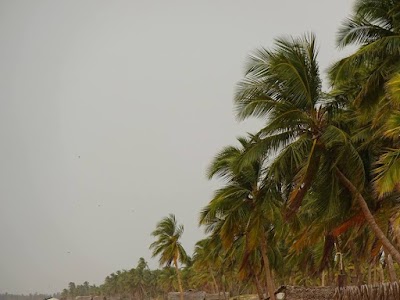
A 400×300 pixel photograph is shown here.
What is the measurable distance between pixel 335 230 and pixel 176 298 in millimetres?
41624

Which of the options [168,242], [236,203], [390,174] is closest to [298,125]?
[390,174]

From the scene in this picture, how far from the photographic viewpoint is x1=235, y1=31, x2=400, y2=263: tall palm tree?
38.4ft

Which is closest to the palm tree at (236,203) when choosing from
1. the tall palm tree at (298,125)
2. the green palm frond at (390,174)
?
the tall palm tree at (298,125)

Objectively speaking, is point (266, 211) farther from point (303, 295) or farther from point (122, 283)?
point (122, 283)

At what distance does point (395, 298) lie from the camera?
13.7 meters

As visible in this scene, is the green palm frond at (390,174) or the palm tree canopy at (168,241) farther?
the palm tree canopy at (168,241)

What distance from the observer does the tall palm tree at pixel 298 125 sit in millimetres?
11719

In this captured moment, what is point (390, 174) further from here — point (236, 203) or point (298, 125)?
point (236, 203)

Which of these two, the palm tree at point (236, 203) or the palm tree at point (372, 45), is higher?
the palm tree at point (372, 45)

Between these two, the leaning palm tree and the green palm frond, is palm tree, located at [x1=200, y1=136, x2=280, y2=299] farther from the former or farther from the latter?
the leaning palm tree

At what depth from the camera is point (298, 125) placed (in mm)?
12289

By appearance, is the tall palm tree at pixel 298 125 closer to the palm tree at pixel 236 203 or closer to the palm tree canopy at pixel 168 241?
the palm tree at pixel 236 203

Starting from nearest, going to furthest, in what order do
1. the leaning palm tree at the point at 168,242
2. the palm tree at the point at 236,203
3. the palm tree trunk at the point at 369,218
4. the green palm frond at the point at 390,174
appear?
1. the green palm frond at the point at 390,174
2. the palm tree trunk at the point at 369,218
3. the palm tree at the point at 236,203
4. the leaning palm tree at the point at 168,242

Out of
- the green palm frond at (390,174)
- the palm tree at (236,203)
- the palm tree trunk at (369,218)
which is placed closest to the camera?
the green palm frond at (390,174)
